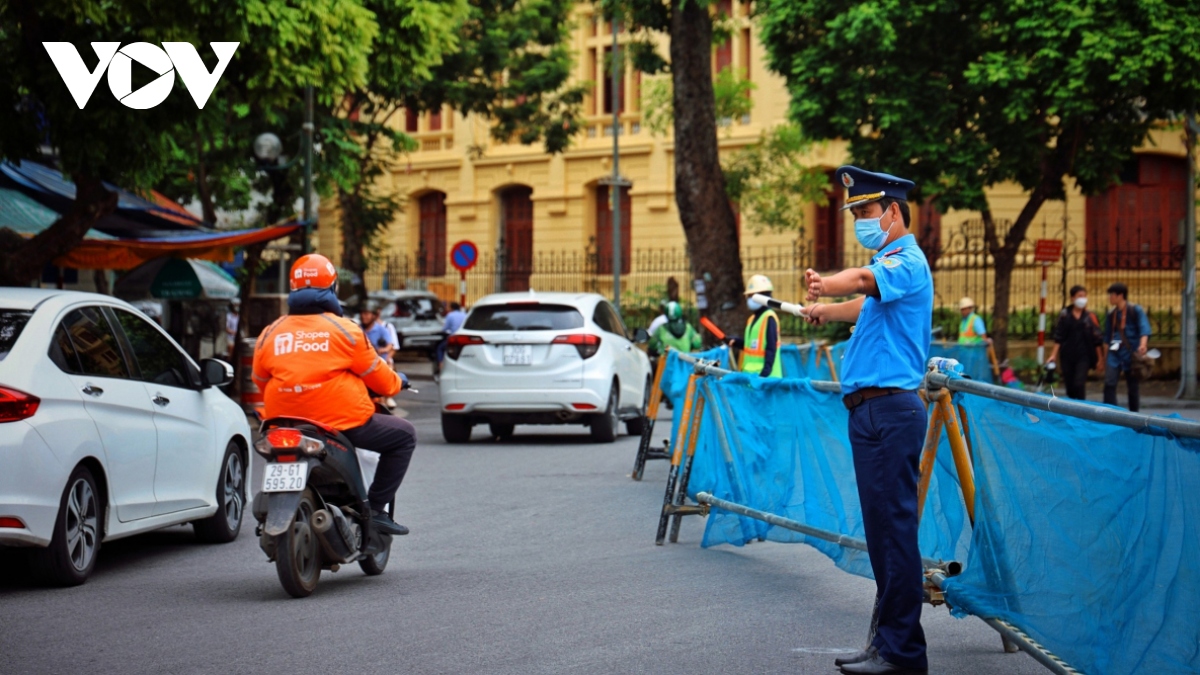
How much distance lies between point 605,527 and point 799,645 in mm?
4070

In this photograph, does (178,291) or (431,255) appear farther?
(431,255)

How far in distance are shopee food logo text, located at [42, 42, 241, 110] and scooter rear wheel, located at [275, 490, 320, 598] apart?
8081 millimetres

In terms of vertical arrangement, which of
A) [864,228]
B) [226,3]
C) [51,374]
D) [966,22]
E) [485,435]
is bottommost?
[485,435]

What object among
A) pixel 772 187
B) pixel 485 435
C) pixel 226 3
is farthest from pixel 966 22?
pixel 226 3

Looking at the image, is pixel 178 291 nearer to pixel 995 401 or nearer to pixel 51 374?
pixel 51 374

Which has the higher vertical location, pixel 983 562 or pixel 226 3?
pixel 226 3

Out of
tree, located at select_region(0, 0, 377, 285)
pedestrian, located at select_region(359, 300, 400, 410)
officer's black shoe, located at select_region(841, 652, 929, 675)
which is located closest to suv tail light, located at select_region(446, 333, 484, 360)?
tree, located at select_region(0, 0, 377, 285)

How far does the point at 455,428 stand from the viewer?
17609 millimetres

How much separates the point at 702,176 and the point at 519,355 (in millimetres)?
8771

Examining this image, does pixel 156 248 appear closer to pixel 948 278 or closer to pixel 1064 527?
pixel 1064 527

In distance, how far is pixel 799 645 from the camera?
6.53m

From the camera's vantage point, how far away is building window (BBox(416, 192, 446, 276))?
162ft

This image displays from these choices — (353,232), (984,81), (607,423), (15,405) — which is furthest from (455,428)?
(353,232)

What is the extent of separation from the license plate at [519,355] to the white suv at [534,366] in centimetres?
1
